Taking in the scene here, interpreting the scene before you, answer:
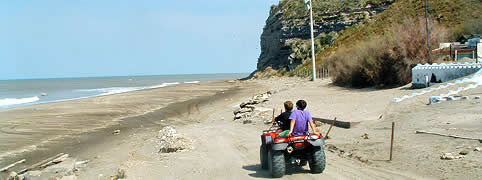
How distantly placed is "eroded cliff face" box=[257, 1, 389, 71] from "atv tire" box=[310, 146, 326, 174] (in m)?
63.1

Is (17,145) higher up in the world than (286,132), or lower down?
lower down

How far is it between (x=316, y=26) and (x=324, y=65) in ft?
86.8

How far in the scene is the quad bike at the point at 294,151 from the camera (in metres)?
7.04

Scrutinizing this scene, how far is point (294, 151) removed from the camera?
7375 mm

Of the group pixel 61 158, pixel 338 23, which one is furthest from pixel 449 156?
pixel 338 23

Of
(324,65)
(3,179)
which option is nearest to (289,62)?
(324,65)

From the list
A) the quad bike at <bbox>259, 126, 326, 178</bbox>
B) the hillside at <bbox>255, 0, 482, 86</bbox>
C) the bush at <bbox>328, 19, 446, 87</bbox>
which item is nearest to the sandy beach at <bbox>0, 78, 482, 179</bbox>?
the quad bike at <bbox>259, 126, 326, 178</bbox>

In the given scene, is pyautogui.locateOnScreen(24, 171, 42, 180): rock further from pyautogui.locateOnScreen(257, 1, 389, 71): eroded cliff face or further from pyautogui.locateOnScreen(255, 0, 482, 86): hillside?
pyautogui.locateOnScreen(257, 1, 389, 71): eroded cliff face

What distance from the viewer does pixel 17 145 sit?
15.5m

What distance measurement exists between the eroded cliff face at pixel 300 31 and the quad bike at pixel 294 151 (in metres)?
63.1

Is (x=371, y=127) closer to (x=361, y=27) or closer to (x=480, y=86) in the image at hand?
(x=480, y=86)

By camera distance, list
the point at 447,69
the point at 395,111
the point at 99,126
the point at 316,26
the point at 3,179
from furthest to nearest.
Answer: the point at 316,26, the point at 99,126, the point at 447,69, the point at 395,111, the point at 3,179

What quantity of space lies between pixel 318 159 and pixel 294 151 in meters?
0.45

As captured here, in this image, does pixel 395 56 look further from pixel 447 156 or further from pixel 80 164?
pixel 80 164
